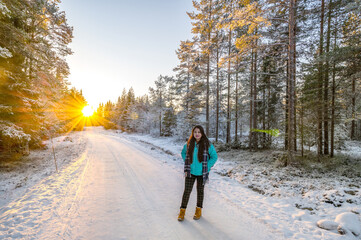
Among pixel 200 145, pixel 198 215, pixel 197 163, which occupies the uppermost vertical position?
pixel 200 145

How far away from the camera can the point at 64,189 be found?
231 inches

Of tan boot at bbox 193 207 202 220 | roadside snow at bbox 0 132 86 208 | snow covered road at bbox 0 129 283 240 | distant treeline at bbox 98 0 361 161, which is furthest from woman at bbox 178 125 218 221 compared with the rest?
distant treeline at bbox 98 0 361 161

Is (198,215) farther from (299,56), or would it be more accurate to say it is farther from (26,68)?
(299,56)

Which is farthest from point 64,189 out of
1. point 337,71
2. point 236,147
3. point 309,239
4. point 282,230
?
point 337,71

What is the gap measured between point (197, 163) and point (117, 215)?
244 cm

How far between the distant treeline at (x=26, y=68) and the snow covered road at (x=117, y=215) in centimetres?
446

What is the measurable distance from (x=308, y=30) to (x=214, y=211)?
46.9ft

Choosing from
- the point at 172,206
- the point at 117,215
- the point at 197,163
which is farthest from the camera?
the point at 172,206

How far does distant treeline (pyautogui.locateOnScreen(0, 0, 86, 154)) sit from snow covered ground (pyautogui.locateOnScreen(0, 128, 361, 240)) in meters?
3.14

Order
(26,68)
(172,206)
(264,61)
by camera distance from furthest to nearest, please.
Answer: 1. (264,61)
2. (26,68)
3. (172,206)

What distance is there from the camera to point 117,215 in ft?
13.4

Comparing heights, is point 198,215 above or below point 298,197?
above

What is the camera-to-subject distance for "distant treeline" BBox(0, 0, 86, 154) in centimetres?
735

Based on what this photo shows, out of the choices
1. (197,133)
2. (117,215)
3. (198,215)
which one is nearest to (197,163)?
(197,133)
